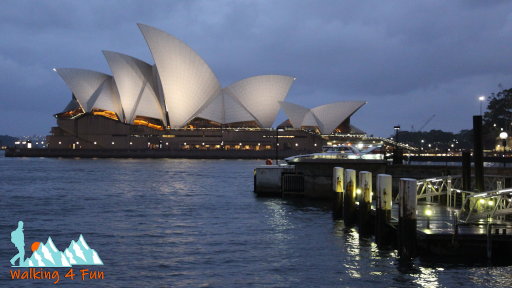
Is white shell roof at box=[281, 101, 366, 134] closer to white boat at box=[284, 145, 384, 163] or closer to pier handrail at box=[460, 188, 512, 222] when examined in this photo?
white boat at box=[284, 145, 384, 163]

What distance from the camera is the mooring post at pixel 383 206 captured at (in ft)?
64.8

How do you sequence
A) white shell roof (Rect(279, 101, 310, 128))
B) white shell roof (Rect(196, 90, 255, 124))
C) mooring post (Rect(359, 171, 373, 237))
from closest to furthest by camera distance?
mooring post (Rect(359, 171, 373, 237)) → white shell roof (Rect(196, 90, 255, 124)) → white shell roof (Rect(279, 101, 310, 128))

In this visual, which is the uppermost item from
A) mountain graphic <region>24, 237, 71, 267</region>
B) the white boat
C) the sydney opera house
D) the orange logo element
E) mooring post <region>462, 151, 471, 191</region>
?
the sydney opera house

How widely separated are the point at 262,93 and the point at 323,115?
16.4 metres

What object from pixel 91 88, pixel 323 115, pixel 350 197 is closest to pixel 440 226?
pixel 350 197

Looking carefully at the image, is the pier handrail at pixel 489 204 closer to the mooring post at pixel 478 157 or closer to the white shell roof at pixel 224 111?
the mooring post at pixel 478 157

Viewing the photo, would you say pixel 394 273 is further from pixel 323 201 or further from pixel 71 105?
pixel 71 105

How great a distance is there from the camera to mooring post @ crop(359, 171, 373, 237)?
74.1ft

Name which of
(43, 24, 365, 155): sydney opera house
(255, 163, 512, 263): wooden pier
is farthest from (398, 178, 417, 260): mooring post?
(43, 24, 365, 155): sydney opera house

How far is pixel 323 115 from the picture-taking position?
128 m

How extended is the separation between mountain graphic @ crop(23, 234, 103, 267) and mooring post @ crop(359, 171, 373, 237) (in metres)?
9.28

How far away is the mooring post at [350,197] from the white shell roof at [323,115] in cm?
9994

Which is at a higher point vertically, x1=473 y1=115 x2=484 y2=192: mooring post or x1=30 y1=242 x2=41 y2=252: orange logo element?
x1=473 y1=115 x2=484 y2=192: mooring post

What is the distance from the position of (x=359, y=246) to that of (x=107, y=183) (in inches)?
1343
